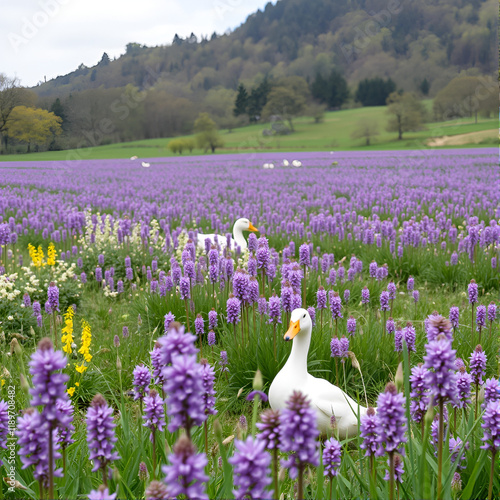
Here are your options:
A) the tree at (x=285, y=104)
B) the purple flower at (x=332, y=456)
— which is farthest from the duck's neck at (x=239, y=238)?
the tree at (x=285, y=104)

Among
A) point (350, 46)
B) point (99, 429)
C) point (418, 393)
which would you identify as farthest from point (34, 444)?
point (350, 46)

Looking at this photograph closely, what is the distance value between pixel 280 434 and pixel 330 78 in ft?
316

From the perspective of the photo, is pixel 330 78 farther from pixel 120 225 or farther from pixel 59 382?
pixel 59 382

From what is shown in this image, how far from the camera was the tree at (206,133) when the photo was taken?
5241 cm

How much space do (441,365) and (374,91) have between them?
97.8 meters

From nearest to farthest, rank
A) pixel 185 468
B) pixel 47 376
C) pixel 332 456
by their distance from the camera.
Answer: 1. pixel 185 468
2. pixel 47 376
3. pixel 332 456

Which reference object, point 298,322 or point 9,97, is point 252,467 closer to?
point 298,322

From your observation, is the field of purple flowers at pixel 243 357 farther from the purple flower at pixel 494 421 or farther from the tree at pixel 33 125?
the tree at pixel 33 125

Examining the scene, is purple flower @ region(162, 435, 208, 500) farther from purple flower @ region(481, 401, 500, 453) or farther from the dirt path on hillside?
the dirt path on hillside

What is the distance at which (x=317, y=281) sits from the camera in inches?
254

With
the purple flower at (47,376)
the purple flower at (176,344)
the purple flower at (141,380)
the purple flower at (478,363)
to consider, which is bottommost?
the purple flower at (478,363)

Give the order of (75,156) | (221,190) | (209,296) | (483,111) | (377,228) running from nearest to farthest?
(209,296) → (75,156) → (377,228) → (221,190) → (483,111)

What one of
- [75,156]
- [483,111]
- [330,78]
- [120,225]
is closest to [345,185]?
[120,225]

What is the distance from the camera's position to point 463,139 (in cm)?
5162
